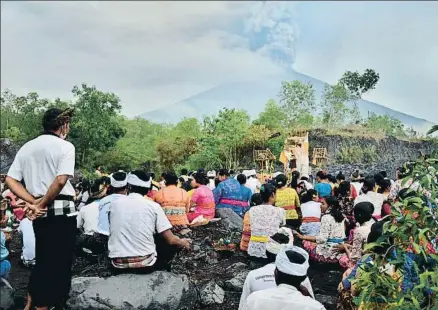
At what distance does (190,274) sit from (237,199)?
2547 mm

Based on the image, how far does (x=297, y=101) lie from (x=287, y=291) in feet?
64.4

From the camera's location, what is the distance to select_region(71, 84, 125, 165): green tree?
1020 cm

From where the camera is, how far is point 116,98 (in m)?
11.4

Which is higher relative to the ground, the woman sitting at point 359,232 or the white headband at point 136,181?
the white headband at point 136,181

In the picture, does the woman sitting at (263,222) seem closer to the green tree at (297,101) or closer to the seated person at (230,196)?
the seated person at (230,196)

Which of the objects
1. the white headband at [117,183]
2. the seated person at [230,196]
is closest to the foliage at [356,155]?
the seated person at [230,196]

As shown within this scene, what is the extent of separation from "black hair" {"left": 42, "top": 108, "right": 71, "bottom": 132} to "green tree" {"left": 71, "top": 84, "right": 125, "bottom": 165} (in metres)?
6.62

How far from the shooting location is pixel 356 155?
16.5 m

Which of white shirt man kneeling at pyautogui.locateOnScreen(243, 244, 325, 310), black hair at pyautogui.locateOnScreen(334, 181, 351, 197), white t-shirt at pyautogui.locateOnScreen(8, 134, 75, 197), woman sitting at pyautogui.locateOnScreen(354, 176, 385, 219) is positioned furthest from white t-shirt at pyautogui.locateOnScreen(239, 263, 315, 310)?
black hair at pyautogui.locateOnScreen(334, 181, 351, 197)

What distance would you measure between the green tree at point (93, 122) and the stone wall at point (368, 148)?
23.1ft

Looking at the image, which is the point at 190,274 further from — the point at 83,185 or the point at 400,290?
the point at 400,290

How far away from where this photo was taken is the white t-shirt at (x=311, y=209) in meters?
6.95

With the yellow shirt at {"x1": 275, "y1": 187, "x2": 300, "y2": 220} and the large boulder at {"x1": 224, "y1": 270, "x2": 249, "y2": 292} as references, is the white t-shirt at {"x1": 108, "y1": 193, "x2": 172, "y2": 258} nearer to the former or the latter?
the large boulder at {"x1": 224, "y1": 270, "x2": 249, "y2": 292}

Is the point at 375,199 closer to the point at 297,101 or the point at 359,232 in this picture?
the point at 359,232
